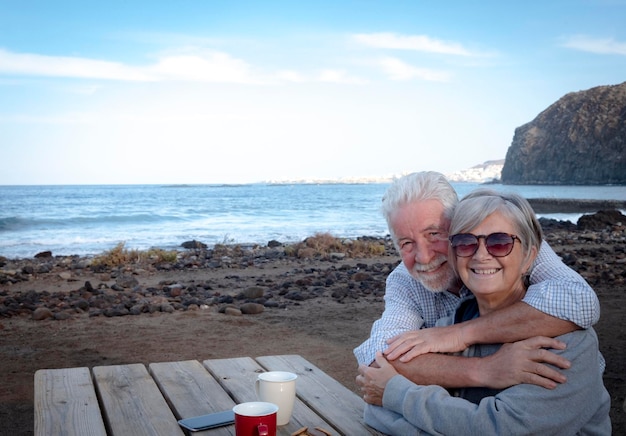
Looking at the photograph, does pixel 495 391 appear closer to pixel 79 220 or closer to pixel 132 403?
pixel 132 403

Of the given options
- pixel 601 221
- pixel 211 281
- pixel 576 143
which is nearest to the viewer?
pixel 211 281

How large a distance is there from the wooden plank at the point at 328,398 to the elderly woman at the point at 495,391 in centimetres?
10

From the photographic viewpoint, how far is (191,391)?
2.80 m

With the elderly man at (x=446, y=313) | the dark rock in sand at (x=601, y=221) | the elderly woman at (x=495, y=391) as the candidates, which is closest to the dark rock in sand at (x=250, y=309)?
the elderly man at (x=446, y=313)

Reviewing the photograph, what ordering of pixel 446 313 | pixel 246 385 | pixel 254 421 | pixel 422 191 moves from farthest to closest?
pixel 246 385 < pixel 446 313 < pixel 422 191 < pixel 254 421

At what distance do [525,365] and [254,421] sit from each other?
2.62ft

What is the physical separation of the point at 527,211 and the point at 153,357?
4.66 metres

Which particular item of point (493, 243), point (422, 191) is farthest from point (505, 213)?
point (422, 191)

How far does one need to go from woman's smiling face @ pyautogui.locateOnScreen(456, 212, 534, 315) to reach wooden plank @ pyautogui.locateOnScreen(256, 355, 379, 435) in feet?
2.02

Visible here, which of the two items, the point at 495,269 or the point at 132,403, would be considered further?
the point at 132,403

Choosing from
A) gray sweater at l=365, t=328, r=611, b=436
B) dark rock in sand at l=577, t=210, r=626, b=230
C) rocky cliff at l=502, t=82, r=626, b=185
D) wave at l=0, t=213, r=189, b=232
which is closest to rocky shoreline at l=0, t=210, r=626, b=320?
dark rock in sand at l=577, t=210, r=626, b=230

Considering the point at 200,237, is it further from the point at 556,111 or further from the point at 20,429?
the point at 556,111

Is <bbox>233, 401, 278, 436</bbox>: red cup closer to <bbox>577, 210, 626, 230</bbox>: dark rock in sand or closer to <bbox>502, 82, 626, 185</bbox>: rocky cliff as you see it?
<bbox>577, 210, 626, 230</bbox>: dark rock in sand

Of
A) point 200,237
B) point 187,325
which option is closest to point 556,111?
point 200,237
